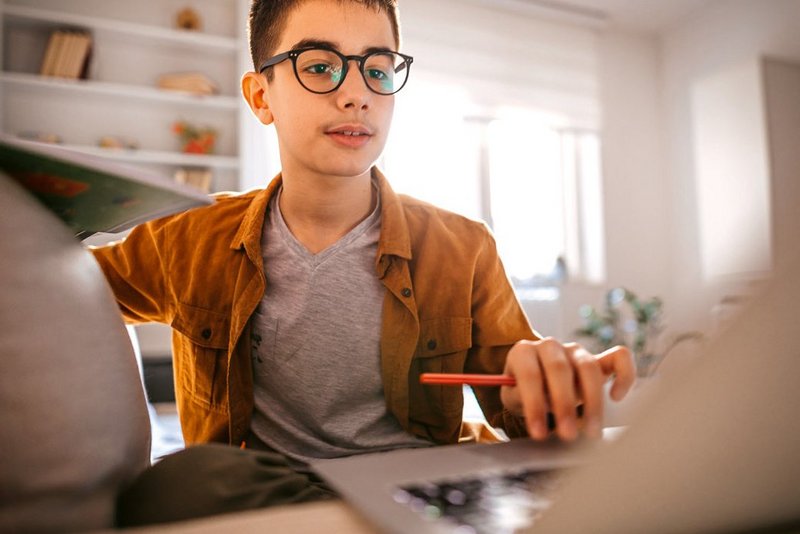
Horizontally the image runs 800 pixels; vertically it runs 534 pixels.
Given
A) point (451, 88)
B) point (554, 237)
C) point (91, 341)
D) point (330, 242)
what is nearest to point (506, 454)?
point (91, 341)

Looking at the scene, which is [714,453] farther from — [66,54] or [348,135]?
[66,54]

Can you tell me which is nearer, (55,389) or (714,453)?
(714,453)

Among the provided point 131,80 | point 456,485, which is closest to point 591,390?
point 456,485

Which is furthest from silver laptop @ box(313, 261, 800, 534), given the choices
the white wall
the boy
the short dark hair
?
the white wall

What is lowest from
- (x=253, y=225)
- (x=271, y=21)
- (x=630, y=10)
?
(x=253, y=225)

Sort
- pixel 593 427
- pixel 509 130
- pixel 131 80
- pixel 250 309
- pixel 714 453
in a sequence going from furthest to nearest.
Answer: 1. pixel 509 130
2. pixel 131 80
3. pixel 250 309
4. pixel 593 427
5. pixel 714 453

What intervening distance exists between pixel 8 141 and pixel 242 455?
24 centimetres

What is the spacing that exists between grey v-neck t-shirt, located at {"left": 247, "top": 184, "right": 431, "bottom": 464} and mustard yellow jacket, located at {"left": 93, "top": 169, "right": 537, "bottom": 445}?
0.09 ft

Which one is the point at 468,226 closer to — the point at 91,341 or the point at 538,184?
the point at 91,341

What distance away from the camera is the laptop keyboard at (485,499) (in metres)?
0.29

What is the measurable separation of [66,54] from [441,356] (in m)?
2.82

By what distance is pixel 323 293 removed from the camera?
0.90 meters

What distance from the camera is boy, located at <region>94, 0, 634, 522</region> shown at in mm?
866

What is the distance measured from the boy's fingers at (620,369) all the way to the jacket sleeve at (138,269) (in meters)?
0.67
